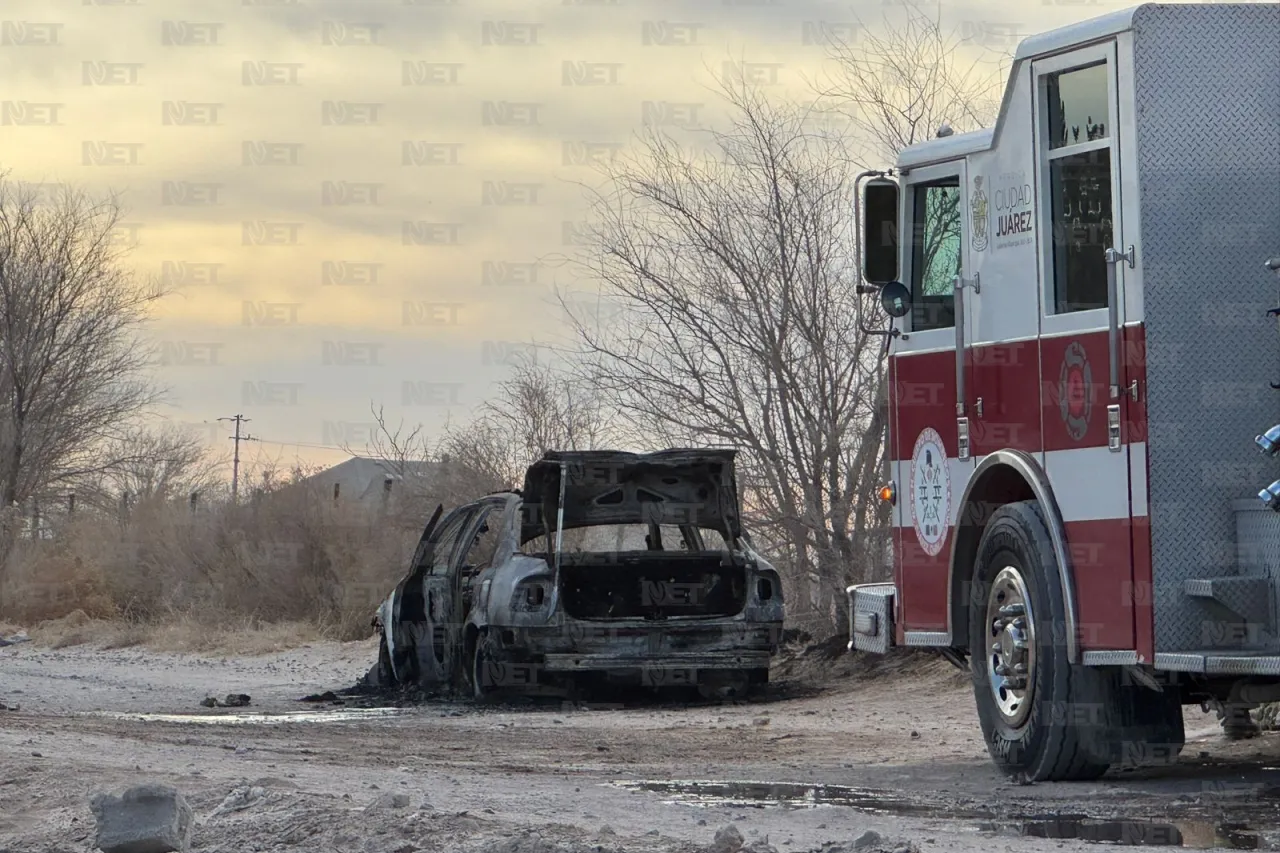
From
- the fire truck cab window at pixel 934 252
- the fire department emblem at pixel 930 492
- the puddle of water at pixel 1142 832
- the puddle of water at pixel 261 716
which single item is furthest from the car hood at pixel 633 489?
the puddle of water at pixel 1142 832

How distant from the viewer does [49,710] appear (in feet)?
46.7

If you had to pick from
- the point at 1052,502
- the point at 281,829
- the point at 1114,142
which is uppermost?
the point at 1114,142

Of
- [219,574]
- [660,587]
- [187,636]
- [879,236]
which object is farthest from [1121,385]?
[219,574]

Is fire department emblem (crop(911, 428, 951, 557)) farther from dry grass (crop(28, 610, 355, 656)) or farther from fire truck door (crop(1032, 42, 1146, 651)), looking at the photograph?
dry grass (crop(28, 610, 355, 656))

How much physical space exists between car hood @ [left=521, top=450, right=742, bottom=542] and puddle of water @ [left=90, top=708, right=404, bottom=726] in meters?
1.73

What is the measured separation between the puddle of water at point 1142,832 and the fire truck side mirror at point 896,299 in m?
3.18

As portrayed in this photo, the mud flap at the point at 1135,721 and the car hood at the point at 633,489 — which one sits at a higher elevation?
the car hood at the point at 633,489

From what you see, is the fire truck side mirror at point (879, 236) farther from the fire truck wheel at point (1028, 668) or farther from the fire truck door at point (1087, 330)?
the fire truck wheel at point (1028, 668)

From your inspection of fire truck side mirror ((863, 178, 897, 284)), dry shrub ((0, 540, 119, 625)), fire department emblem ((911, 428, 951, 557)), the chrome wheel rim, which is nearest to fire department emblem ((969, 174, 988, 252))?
fire truck side mirror ((863, 178, 897, 284))

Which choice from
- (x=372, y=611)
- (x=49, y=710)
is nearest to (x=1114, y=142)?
(x=49, y=710)

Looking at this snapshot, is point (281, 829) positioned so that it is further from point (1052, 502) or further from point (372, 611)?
point (372, 611)

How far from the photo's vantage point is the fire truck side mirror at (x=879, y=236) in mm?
9820

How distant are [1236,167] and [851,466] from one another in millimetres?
10138

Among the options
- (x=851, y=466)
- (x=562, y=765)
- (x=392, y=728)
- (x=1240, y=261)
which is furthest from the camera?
(x=851, y=466)
